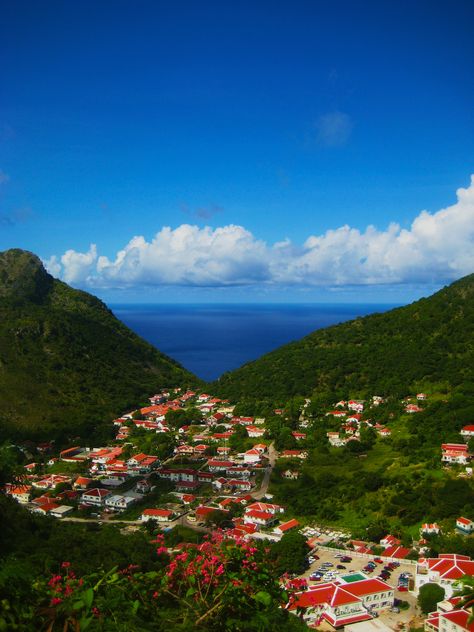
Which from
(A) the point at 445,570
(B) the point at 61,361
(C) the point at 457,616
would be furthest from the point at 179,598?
(B) the point at 61,361

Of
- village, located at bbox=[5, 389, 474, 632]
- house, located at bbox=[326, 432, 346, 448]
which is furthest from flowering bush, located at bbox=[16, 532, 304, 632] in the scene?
house, located at bbox=[326, 432, 346, 448]

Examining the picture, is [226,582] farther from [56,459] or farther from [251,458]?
[56,459]

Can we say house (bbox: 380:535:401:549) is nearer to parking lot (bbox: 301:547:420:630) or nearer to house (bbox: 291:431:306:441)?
parking lot (bbox: 301:547:420:630)

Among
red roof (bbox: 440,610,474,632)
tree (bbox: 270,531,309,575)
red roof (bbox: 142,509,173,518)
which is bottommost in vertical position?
red roof (bbox: 142,509,173,518)

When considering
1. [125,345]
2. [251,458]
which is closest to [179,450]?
[251,458]

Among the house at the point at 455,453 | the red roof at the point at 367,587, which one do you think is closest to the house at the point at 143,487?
the red roof at the point at 367,587

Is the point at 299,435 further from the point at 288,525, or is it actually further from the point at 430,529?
the point at 430,529
